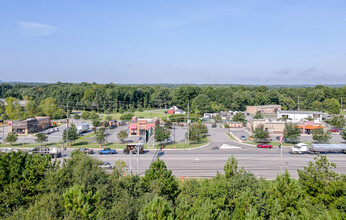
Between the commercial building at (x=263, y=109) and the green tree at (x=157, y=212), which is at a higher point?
the commercial building at (x=263, y=109)

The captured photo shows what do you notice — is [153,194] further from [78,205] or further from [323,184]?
[323,184]

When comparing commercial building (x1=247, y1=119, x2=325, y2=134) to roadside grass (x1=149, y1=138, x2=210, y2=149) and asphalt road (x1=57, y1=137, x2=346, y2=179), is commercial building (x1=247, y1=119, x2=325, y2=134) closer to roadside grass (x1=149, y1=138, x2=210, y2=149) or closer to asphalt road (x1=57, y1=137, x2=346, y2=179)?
asphalt road (x1=57, y1=137, x2=346, y2=179)

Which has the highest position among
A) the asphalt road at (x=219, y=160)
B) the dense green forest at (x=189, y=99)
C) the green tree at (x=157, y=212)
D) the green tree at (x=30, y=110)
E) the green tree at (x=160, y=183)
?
the dense green forest at (x=189, y=99)

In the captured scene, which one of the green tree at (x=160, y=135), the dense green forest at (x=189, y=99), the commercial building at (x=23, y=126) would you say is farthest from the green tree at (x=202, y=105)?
the commercial building at (x=23, y=126)

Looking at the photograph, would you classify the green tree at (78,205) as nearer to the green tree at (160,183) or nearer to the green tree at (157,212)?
the green tree at (157,212)

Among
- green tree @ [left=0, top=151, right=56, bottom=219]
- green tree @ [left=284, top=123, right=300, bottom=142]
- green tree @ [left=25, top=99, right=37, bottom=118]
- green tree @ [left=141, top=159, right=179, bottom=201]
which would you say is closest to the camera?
green tree @ [left=0, top=151, right=56, bottom=219]

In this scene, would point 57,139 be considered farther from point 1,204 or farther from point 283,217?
point 283,217

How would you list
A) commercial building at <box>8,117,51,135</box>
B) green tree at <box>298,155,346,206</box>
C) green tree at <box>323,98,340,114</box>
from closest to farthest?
1. green tree at <box>298,155,346,206</box>
2. commercial building at <box>8,117,51,135</box>
3. green tree at <box>323,98,340,114</box>

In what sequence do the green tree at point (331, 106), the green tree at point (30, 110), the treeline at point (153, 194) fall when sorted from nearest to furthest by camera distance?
the treeline at point (153, 194) < the green tree at point (30, 110) < the green tree at point (331, 106)

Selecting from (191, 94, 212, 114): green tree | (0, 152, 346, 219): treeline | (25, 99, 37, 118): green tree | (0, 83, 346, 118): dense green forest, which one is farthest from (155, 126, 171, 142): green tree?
(25, 99, 37, 118): green tree
